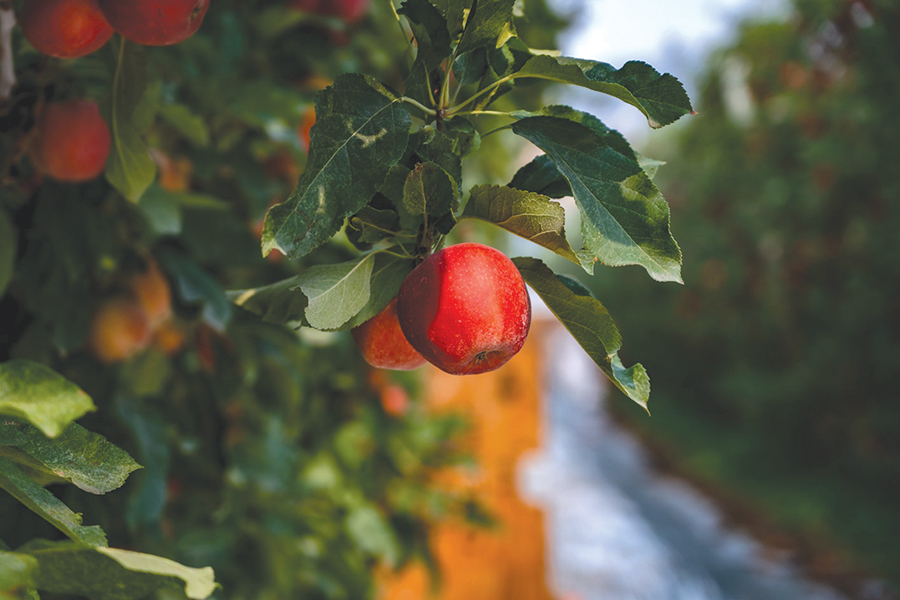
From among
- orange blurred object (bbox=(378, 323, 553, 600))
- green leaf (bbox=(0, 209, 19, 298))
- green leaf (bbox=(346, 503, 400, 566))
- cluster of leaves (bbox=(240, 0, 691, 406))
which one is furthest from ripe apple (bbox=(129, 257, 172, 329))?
orange blurred object (bbox=(378, 323, 553, 600))

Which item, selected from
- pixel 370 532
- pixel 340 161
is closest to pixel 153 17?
pixel 340 161

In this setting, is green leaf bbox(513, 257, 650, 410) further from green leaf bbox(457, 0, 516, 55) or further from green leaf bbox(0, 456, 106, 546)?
green leaf bbox(0, 456, 106, 546)

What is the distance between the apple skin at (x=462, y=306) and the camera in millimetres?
461

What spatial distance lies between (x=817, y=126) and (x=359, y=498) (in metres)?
3.72

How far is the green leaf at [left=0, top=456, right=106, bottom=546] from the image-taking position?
0.41m

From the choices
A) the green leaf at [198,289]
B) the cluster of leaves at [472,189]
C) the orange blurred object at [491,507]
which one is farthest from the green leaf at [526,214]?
the orange blurred object at [491,507]

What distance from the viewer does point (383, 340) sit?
0.52 m

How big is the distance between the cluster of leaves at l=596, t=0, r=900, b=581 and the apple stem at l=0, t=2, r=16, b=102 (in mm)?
2522

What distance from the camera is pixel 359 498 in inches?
60.7

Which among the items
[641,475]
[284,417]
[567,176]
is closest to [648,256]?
[567,176]

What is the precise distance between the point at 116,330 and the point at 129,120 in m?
0.41

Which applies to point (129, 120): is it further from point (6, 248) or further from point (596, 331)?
point (596, 331)

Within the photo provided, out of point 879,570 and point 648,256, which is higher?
point 879,570

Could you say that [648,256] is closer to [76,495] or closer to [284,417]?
[76,495]
